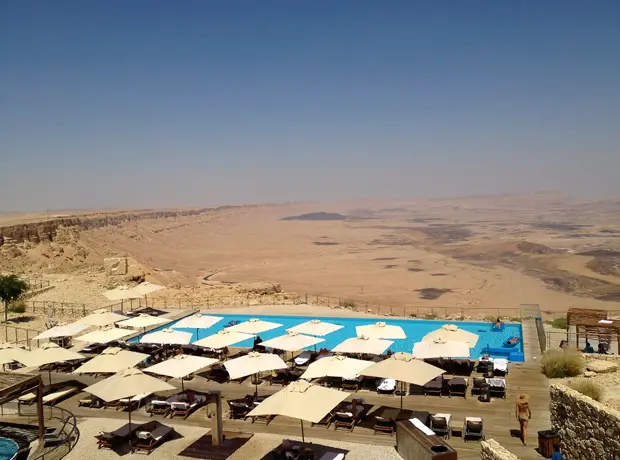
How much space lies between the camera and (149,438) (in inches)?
418

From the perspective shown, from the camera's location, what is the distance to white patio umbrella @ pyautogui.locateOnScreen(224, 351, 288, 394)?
1200cm

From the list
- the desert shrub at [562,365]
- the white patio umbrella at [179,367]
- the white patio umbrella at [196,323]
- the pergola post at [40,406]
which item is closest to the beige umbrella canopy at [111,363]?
the white patio umbrella at [179,367]

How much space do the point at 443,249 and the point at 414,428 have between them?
2213 inches

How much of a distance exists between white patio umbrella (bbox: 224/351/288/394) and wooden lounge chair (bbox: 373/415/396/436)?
252 centimetres

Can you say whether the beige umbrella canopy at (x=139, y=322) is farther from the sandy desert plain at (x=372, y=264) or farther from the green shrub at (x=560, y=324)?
the green shrub at (x=560, y=324)

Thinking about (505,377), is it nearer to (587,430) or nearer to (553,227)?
(587,430)

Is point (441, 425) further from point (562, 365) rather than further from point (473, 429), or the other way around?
point (562, 365)

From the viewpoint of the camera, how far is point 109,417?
1249 cm

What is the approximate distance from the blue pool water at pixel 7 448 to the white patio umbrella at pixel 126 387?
196cm

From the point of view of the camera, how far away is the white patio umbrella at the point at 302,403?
→ 8.98m

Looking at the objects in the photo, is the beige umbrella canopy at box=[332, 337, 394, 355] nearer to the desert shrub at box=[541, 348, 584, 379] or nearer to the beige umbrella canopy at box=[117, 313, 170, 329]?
the desert shrub at box=[541, 348, 584, 379]

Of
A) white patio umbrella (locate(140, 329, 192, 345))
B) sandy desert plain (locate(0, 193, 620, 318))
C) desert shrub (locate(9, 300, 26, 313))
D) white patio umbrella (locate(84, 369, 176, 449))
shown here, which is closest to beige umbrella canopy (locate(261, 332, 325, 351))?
white patio umbrella (locate(140, 329, 192, 345))

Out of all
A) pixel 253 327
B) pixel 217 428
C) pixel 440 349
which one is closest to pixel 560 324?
pixel 440 349

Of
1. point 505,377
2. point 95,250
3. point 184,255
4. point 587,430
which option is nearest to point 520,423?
point 587,430
